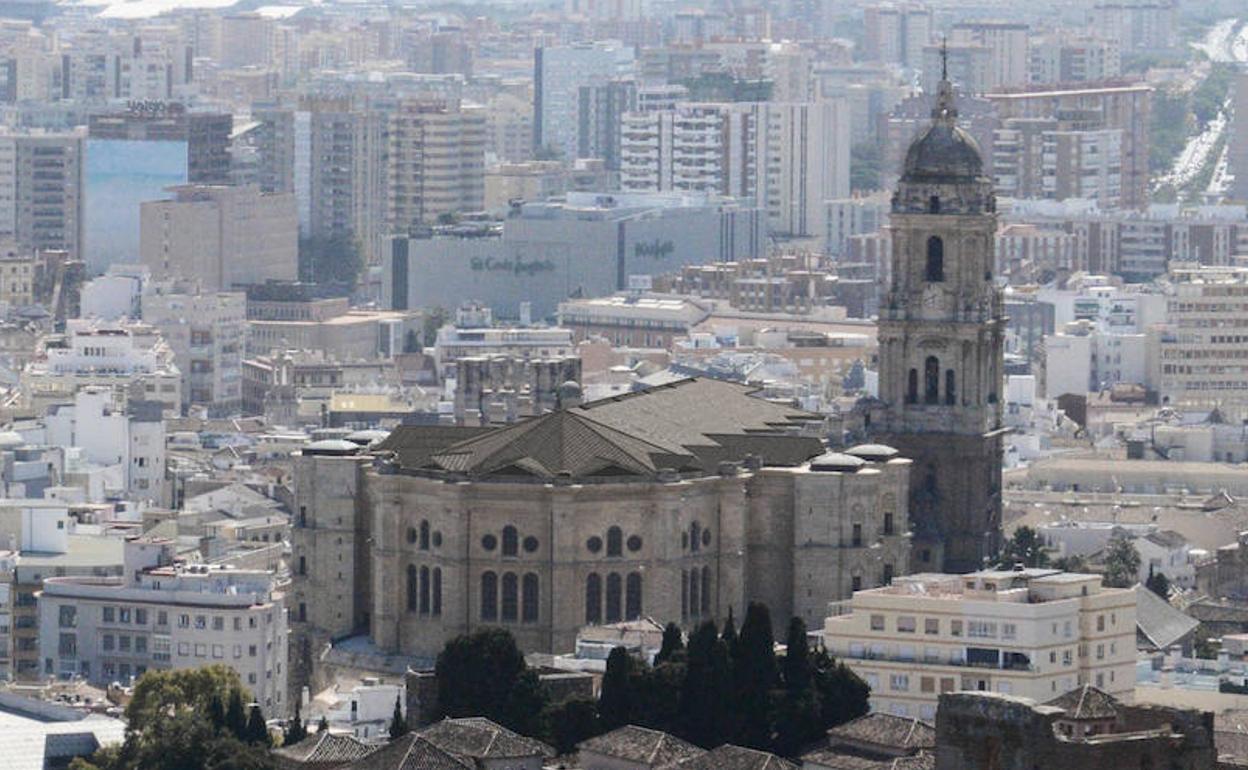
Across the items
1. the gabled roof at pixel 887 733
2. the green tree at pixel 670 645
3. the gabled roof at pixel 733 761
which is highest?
the green tree at pixel 670 645

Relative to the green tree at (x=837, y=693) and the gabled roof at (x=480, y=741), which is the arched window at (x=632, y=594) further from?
the gabled roof at (x=480, y=741)

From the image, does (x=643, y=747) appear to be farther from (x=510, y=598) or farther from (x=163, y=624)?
(x=163, y=624)

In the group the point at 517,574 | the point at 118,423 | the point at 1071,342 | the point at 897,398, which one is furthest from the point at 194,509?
the point at 1071,342

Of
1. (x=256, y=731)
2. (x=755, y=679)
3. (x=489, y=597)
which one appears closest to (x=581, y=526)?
(x=489, y=597)

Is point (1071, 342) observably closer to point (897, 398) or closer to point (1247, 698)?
point (897, 398)

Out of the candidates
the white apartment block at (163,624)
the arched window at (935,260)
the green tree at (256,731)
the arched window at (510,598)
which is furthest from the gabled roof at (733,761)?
the arched window at (935,260)
